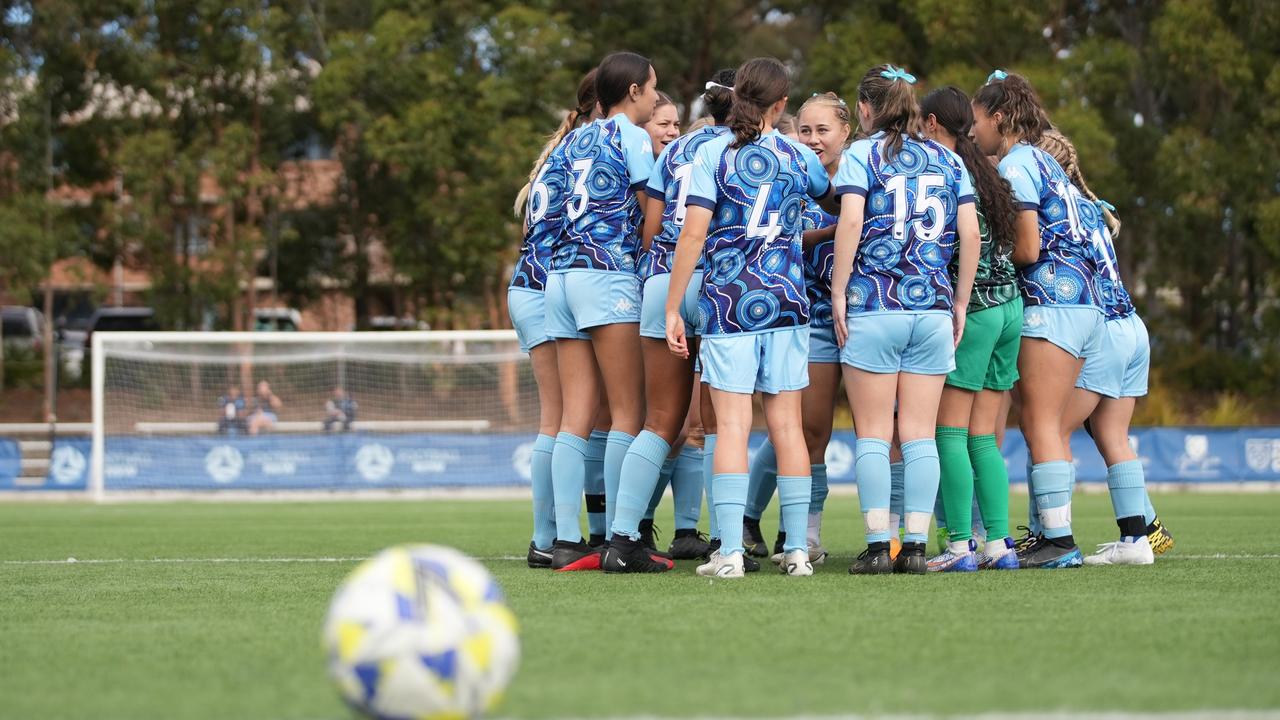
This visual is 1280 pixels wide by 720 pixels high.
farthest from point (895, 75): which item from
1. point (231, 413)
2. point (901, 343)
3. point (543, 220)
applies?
point (231, 413)

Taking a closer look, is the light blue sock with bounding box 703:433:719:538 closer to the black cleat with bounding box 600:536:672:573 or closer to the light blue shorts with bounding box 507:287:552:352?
the black cleat with bounding box 600:536:672:573

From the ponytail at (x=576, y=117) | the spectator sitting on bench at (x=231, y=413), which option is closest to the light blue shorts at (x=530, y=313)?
the ponytail at (x=576, y=117)

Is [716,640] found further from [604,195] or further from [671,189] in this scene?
[604,195]

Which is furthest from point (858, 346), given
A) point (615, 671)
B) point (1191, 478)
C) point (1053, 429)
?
point (1191, 478)

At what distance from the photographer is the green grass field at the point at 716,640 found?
3.32 m

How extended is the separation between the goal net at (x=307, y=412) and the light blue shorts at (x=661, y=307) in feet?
43.1

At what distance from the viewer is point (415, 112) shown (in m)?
28.7

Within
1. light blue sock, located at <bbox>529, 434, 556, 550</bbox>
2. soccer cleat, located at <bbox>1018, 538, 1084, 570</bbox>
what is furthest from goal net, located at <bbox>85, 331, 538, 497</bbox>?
soccer cleat, located at <bbox>1018, 538, 1084, 570</bbox>

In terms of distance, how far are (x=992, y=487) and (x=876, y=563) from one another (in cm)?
73

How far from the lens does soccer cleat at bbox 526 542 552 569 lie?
6650mm

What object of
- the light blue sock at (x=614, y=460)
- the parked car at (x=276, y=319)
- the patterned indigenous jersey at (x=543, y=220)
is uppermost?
the parked car at (x=276, y=319)

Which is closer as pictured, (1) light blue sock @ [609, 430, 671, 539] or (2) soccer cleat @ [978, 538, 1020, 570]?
(1) light blue sock @ [609, 430, 671, 539]

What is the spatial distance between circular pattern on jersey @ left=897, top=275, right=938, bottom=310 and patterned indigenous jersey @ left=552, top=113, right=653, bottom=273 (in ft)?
4.09

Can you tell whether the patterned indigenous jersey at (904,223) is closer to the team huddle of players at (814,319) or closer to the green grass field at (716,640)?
the team huddle of players at (814,319)
